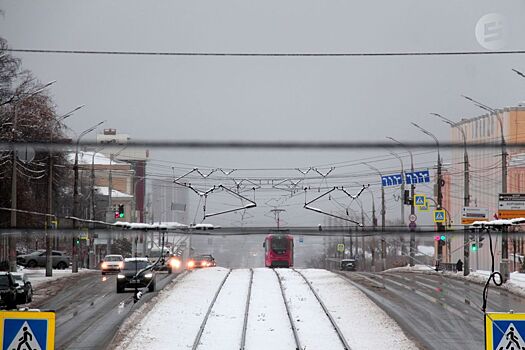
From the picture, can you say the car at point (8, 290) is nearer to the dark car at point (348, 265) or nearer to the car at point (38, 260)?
the car at point (38, 260)

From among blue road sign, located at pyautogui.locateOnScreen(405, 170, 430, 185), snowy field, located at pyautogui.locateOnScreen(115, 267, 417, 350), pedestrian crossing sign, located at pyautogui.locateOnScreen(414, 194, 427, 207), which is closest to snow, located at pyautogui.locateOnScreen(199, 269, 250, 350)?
snowy field, located at pyautogui.locateOnScreen(115, 267, 417, 350)

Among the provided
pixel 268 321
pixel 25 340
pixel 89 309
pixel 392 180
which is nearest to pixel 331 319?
pixel 268 321

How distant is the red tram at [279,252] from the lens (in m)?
65.6

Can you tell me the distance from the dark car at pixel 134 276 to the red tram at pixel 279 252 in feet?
63.2

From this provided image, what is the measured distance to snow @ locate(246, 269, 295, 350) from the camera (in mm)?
29531

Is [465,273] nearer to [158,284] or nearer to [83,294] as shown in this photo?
[158,284]

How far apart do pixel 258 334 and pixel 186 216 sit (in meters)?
4.95

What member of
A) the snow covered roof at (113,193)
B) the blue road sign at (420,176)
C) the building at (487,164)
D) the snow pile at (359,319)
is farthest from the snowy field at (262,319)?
A: the snow covered roof at (113,193)

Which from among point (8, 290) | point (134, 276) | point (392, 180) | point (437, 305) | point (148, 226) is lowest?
point (437, 305)

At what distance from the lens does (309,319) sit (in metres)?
35.2

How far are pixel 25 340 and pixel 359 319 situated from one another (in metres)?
23.3

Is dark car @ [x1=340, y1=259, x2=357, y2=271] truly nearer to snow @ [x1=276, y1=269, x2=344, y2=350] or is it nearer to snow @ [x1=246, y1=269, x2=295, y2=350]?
snow @ [x1=276, y1=269, x2=344, y2=350]

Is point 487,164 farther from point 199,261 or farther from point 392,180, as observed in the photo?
point 392,180

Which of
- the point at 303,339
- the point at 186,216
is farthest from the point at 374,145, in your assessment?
the point at 186,216
